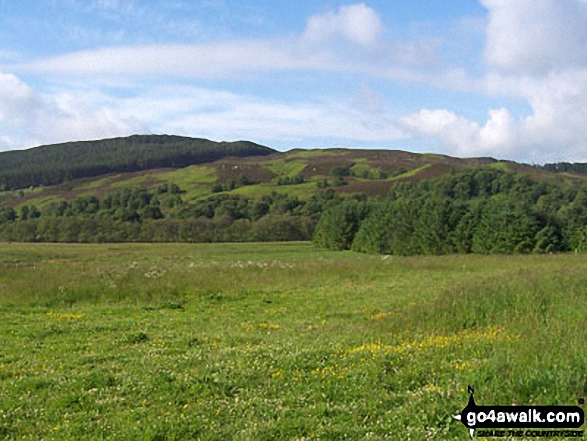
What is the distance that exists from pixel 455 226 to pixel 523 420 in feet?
237

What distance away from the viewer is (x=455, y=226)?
252 feet

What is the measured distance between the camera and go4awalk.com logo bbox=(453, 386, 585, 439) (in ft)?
21.7

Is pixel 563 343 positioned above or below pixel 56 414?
above

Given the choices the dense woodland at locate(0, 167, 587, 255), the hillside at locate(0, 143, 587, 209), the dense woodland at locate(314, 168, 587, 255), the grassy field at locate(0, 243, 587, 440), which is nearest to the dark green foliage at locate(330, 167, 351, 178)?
the hillside at locate(0, 143, 587, 209)

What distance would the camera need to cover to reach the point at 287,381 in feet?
29.9

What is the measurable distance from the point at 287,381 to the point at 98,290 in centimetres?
1718

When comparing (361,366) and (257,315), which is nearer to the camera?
(361,366)

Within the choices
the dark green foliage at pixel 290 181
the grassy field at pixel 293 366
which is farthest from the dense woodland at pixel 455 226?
the dark green foliage at pixel 290 181

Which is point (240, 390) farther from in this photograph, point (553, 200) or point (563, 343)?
point (553, 200)

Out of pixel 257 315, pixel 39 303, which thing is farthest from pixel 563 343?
pixel 39 303

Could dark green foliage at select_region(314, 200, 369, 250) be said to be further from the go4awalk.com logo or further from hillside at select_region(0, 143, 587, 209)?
the go4awalk.com logo

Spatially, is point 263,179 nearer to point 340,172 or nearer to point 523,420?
point 340,172

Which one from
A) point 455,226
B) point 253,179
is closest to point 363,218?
point 455,226

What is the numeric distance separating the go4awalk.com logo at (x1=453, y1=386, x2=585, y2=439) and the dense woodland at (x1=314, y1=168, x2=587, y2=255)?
215 feet
